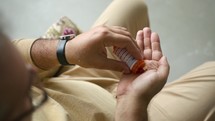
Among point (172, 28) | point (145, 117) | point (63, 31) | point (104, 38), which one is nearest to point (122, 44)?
point (104, 38)

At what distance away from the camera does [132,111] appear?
0.69 m

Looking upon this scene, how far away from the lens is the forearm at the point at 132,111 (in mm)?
686

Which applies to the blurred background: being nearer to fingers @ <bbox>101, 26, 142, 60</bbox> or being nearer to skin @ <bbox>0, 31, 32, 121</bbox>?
fingers @ <bbox>101, 26, 142, 60</bbox>

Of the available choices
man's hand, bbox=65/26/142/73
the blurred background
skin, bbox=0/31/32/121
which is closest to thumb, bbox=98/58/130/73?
man's hand, bbox=65/26/142/73

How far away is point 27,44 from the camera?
824 mm

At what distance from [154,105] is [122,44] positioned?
19 cm

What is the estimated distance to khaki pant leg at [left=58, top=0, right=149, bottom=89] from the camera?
910 millimetres

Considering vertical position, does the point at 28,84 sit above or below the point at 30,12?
above

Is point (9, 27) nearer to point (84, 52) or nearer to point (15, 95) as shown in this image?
point (15, 95)

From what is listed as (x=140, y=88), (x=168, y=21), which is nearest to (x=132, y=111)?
(x=140, y=88)

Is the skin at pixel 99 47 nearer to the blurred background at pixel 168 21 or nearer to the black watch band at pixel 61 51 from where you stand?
the black watch band at pixel 61 51

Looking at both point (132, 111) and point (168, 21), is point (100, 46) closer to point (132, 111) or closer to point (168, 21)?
point (132, 111)

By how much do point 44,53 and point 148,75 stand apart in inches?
10.3

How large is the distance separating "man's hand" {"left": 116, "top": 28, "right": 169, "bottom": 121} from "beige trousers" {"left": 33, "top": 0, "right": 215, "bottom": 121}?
0.07 meters
